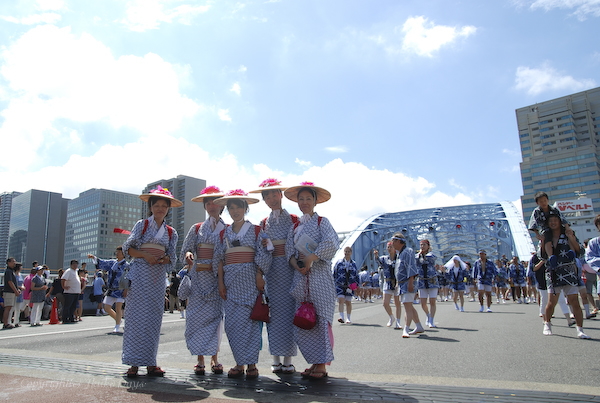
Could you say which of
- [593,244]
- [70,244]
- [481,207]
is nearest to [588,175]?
[481,207]

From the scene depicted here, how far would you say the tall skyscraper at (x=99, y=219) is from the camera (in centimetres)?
10325

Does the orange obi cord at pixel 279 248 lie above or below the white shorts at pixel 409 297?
above

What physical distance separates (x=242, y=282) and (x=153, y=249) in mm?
1011

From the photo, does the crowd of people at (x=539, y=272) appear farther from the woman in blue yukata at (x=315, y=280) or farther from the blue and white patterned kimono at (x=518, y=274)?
the blue and white patterned kimono at (x=518, y=274)

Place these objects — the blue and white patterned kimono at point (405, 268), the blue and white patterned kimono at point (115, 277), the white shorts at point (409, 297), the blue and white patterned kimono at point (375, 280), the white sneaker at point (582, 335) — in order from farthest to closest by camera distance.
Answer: the blue and white patterned kimono at point (375, 280) < the blue and white patterned kimono at point (115, 277) < the blue and white patterned kimono at point (405, 268) < the white shorts at point (409, 297) < the white sneaker at point (582, 335)

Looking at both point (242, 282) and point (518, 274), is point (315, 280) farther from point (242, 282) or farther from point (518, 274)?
point (518, 274)

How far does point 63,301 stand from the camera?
12.5m

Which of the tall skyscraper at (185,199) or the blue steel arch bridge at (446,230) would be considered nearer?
the blue steel arch bridge at (446,230)

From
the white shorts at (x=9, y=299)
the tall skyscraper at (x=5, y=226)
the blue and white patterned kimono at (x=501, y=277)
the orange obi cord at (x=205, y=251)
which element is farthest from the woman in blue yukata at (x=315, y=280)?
the tall skyscraper at (x=5, y=226)

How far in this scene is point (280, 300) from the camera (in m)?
4.32

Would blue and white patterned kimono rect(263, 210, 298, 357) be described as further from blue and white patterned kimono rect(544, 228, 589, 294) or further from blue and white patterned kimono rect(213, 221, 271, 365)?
blue and white patterned kimono rect(544, 228, 589, 294)

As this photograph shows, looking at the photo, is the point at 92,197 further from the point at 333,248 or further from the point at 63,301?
the point at 333,248

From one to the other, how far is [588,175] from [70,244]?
Result: 135m

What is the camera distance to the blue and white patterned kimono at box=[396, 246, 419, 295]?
24.9 ft
